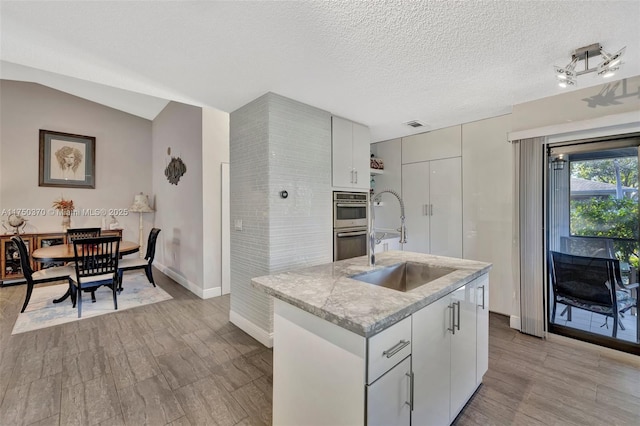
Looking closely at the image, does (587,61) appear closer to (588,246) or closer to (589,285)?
(588,246)

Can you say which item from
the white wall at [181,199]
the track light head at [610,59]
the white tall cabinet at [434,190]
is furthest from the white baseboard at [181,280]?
the track light head at [610,59]

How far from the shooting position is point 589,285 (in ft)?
8.64

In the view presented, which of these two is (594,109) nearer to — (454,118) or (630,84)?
(630,84)

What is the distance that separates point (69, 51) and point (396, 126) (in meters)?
3.37

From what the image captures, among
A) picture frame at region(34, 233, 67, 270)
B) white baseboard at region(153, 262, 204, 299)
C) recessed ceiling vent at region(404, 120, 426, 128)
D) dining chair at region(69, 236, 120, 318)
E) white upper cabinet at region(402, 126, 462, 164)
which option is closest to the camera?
dining chair at region(69, 236, 120, 318)

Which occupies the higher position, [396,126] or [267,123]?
[396,126]

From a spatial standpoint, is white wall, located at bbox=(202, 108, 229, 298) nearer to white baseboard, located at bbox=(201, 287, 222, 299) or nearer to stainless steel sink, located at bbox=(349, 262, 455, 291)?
white baseboard, located at bbox=(201, 287, 222, 299)

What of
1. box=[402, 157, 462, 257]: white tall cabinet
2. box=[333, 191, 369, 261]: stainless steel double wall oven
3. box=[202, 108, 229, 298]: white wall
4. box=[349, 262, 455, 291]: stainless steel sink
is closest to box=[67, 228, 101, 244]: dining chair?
box=[202, 108, 229, 298]: white wall

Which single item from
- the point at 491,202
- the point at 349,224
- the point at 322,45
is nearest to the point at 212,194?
the point at 349,224

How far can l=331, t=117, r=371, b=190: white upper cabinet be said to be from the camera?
126 inches

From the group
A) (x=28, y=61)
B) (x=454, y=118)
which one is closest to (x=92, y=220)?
(x=28, y=61)

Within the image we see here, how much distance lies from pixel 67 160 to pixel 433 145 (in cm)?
688

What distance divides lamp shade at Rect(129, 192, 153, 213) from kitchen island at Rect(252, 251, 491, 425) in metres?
5.50

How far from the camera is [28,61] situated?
2.09 metres
